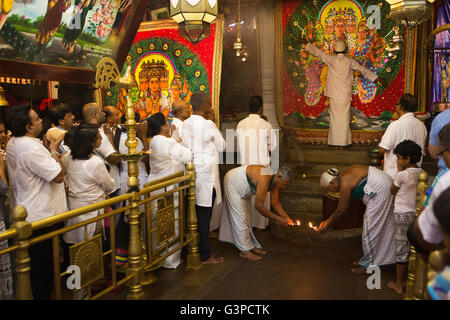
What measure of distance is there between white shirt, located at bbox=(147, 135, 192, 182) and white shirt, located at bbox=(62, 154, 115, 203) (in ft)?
2.54

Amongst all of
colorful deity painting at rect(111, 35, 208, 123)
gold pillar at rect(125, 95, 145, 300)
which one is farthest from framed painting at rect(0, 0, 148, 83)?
gold pillar at rect(125, 95, 145, 300)

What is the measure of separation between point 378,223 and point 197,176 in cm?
198

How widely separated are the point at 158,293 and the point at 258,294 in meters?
0.93

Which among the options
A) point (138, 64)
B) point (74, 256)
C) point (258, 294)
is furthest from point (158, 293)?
point (138, 64)

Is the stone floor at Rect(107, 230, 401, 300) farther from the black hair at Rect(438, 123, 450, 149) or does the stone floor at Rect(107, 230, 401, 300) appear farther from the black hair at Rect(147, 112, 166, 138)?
the black hair at Rect(438, 123, 450, 149)

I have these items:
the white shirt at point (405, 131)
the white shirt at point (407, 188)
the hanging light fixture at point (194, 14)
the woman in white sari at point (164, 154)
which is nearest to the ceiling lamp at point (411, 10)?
the white shirt at point (405, 131)

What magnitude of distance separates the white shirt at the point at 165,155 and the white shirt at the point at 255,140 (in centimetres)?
105

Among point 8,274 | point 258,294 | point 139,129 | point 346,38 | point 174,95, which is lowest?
point 258,294

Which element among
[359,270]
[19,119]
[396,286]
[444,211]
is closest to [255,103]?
[359,270]

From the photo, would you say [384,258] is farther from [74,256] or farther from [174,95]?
[174,95]

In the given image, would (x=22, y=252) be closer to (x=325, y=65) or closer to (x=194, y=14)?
(x=194, y=14)

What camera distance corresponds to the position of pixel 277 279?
407 cm

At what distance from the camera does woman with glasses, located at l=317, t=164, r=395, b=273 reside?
4094mm

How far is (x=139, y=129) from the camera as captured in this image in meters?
4.56
